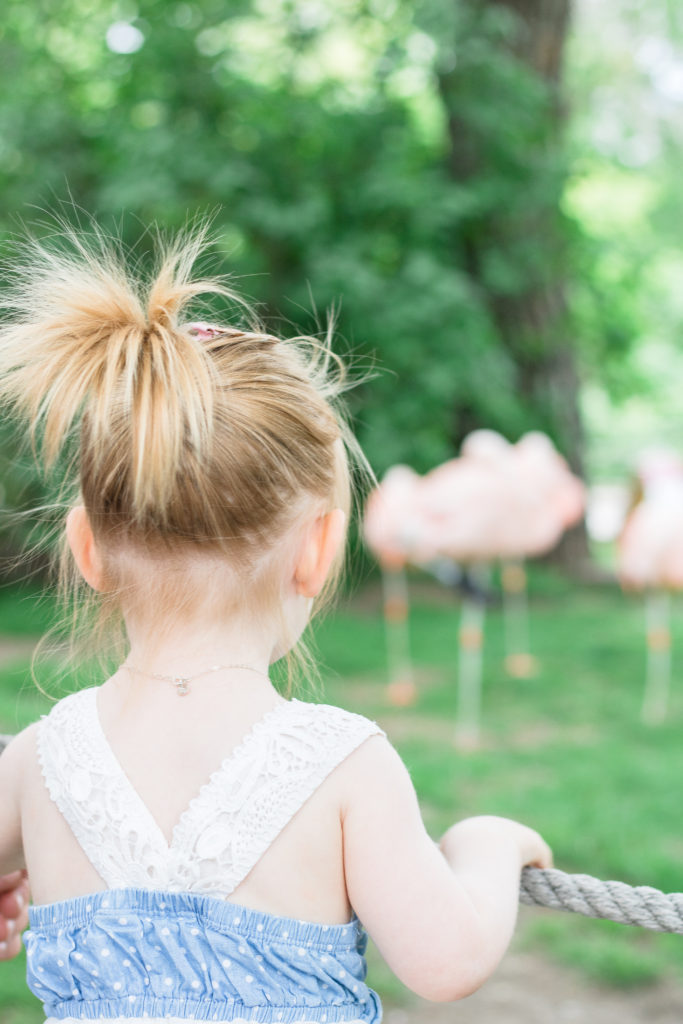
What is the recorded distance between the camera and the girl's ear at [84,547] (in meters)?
1.12

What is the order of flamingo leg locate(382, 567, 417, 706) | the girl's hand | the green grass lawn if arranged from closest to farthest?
the girl's hand → the green grass lawn → flamingo leg locate(382, 567, 417, 706)

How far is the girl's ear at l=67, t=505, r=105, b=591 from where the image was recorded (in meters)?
1.12

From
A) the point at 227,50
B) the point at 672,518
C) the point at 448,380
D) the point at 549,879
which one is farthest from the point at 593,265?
the point at 549,879

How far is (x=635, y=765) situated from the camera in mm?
4527

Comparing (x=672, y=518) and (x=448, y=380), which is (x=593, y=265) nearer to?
(x=448, y=380)

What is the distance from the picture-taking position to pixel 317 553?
44.0 inches

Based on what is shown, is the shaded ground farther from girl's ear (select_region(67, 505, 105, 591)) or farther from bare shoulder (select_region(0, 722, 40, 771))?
girl's ear (select_region(67, 505, 105, 591))

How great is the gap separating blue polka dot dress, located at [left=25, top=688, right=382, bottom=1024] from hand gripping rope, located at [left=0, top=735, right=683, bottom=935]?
277 mm

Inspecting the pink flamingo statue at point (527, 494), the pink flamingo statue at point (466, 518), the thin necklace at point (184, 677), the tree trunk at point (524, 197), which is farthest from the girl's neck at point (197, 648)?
the tree trunk at point (524, 197)

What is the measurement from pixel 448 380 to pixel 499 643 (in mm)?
1984

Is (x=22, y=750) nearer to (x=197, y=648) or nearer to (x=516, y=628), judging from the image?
(x=197, y=648)

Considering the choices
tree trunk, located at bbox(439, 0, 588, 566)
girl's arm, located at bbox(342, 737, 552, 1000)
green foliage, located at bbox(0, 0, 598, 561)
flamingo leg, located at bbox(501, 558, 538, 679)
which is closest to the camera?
girl's arm, located at bbox(342, 737, 552, 1000)

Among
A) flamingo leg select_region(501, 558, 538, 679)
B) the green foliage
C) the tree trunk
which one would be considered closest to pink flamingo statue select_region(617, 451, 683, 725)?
flamingo leg select_region(501, 558, 538, 679)

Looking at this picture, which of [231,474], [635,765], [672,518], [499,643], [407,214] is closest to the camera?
[231,474]
